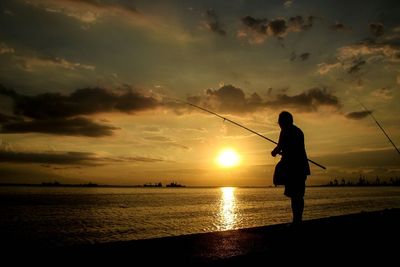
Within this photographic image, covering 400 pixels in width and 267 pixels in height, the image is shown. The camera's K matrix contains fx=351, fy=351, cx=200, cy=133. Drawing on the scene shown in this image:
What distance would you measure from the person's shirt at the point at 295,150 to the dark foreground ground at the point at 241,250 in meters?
1.20

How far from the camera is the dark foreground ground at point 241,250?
4.12 meters

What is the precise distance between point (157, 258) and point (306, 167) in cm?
369

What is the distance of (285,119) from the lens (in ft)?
22.4

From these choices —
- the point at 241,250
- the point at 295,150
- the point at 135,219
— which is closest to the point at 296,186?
the point at 295,150

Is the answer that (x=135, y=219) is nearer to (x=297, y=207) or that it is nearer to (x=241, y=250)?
(x=297, y=207)

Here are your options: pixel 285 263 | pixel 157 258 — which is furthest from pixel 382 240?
pixel 157 258

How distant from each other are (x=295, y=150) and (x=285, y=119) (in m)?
0.63

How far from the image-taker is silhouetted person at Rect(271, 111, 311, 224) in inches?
262

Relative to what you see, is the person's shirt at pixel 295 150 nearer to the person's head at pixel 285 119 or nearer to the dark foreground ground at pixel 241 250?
the person's head at pixel 285 119

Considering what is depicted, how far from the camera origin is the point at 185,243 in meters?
5.31

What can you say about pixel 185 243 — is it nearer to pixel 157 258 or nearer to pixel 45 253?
pixel 157 258

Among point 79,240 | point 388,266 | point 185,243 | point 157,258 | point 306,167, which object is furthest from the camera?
point 79,240

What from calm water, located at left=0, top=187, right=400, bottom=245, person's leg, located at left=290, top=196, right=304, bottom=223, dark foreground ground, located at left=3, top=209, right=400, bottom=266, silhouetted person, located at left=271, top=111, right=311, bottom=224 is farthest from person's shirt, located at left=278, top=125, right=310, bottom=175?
calm water, located at left=0, top=187, right=400, bottom=245

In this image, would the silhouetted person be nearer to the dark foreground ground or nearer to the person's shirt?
the person's shirt
